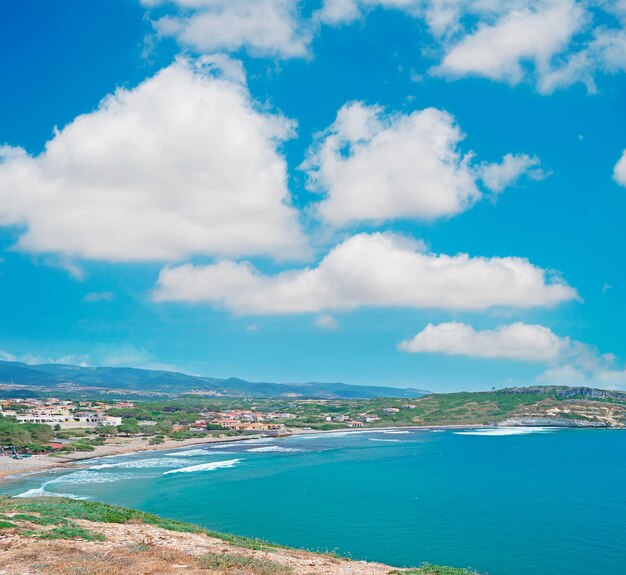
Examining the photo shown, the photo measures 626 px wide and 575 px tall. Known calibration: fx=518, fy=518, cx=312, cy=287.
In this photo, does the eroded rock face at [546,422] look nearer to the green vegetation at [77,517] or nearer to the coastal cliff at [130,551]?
the green vegetation at [77,517]

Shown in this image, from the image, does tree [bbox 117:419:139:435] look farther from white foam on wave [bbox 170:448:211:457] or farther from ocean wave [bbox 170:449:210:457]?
ocean wave [bbox 170:449:210:457]

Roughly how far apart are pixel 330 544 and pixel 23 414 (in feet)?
460

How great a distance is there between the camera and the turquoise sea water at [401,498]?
39469mm

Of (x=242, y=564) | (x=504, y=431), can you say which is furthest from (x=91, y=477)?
(x=504, y=431)

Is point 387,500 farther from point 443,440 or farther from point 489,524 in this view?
point 443,440

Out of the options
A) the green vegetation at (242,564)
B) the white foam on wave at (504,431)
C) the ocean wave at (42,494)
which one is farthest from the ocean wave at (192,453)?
the green vegetation at (242,564)

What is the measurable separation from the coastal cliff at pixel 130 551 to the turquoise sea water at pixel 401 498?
46.7ft

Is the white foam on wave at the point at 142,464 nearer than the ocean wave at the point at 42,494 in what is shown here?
No

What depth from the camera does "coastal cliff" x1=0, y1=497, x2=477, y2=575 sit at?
18.9 meters

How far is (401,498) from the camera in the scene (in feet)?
189

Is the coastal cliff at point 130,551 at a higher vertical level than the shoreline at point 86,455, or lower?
higher

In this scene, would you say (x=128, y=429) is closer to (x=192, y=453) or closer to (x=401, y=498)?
(x=192, y=453)

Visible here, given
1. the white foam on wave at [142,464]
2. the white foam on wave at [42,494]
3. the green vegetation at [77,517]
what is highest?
the green vegetation at [77,517]

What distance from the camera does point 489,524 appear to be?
46.9 metres
